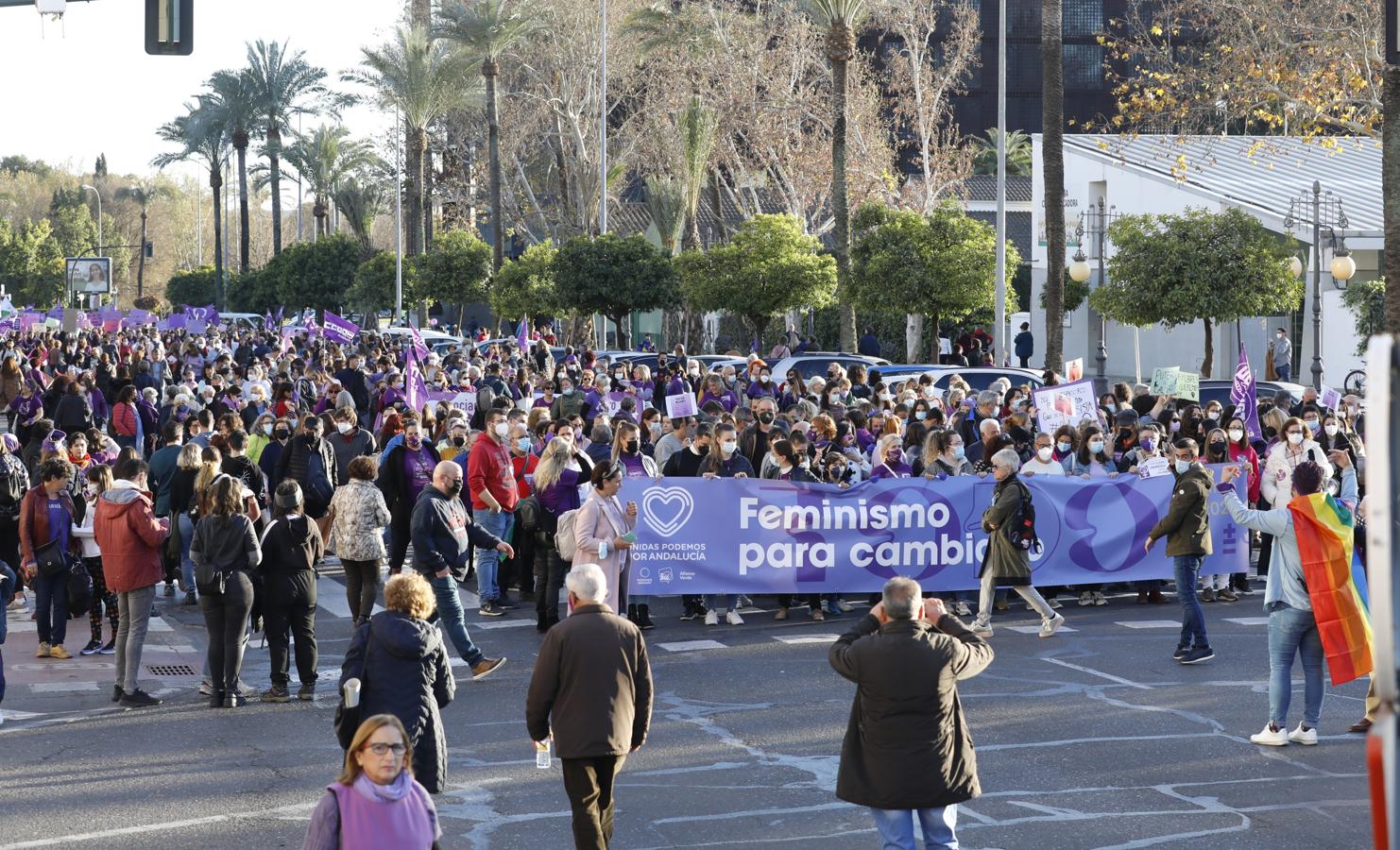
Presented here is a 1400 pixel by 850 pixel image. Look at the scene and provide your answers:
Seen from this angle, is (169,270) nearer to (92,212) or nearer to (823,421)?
(92,212)

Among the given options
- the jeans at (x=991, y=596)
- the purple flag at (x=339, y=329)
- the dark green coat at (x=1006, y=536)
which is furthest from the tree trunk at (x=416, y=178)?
the dark green coat at (x=1006, y=536)

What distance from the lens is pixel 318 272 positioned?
246 ft

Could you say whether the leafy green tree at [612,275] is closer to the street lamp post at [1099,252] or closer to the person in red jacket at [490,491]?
the street lamp post at [1099,252]

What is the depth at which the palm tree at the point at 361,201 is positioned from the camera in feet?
260

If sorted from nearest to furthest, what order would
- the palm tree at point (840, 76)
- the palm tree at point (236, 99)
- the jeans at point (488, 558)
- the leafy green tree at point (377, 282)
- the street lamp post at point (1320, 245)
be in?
→ the jeans at point (488, 558) → the street lamp post at point (1320, 245) → the palm tree at point (840, 76) → the leafy green tree at point (377, 282) → the palm tree at point (236, 99)

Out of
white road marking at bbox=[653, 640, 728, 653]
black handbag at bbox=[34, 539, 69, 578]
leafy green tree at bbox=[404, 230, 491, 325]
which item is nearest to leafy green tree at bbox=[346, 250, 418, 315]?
leafy green tree at bbox=[404, 230, 491, 325]

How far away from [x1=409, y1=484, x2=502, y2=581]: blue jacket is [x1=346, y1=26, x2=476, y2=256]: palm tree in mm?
45940

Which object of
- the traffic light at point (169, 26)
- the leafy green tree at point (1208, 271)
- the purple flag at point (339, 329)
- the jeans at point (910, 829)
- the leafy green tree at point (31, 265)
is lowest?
the jeans at point (910, 829)

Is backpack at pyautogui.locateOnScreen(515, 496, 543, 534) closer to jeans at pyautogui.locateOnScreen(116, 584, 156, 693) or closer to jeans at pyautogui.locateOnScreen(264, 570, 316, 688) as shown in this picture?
jeans at pyautogui.locateOnScreen(264, 570, 316, 688)

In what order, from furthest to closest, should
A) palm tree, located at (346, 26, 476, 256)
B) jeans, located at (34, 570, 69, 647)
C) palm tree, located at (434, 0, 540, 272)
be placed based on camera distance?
1. palm tree, located at (346, 26, 476, 256)
2. palm tree, located at (434, 0, 540, 272)
3. jeans, located at (34, 570, 69, 647)

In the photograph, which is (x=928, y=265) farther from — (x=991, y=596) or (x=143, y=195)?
(x=143, y=195)

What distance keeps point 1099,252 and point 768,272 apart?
11.1 m

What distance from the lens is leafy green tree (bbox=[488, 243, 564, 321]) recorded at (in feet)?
163

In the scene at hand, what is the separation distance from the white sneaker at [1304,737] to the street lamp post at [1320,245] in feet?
83.6
